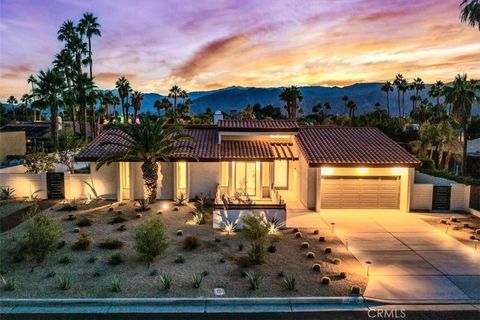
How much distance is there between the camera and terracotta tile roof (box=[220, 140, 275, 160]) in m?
21.6

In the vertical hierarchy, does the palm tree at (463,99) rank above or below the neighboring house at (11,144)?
above

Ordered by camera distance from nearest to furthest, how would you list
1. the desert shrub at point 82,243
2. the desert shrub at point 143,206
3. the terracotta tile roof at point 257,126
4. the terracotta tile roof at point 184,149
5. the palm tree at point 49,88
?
1. the desert shrub at point 82,243
2. the desert shrub at point 143,206
3. the terracotta tile roof at point 184,149
4. the terracotta tile roof at point 257,126
5. the palm tree at point 49,88

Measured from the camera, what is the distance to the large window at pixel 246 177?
22422 millimetres

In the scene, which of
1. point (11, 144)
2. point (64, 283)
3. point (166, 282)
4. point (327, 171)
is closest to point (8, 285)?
point (64, 283)

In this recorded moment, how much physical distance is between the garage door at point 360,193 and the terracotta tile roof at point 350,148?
46.1 inches

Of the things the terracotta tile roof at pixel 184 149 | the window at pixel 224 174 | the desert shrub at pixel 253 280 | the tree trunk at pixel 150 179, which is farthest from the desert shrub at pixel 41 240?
the window at pixel 224 174

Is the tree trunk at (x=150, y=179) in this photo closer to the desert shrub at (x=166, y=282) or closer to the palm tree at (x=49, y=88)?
the desert shrub at (x=166, y=282)

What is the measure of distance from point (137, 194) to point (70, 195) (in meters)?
4.08

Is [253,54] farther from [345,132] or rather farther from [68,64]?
[68,64]

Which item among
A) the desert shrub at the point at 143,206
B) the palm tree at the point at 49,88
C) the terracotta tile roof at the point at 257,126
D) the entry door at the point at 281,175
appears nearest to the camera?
the desert shrub at the point at 143,206

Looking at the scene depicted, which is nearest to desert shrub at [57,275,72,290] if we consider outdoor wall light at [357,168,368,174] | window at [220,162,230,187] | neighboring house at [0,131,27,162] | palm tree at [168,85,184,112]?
window at [220,162,230,187]

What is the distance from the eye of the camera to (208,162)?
21.7 m

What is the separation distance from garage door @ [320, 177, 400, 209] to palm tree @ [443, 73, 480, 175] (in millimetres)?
12399

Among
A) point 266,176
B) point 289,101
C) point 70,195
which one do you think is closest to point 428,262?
point 266,176
